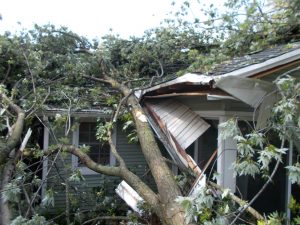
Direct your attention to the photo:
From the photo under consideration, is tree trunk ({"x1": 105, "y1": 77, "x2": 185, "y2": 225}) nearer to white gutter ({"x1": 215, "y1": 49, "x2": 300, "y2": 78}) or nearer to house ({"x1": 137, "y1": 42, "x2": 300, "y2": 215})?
house ({"x1": 137, "y1": 42, "x2": 300, "y2": 215})

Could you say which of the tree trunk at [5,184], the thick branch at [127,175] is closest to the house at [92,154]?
the thick branch at [127,175]

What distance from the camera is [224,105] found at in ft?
18.5

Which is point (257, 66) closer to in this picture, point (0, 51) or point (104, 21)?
point (0, 51)

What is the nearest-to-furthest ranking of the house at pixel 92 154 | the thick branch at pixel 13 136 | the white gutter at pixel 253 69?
the white gutter at pixel 253 69, the thick branch at pixel 13 136, the house at pixel 92 154

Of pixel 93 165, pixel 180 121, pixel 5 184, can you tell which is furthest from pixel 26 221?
pixel 180 121

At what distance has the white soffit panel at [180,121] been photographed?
19.1 feet

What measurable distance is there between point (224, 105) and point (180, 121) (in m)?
0.89

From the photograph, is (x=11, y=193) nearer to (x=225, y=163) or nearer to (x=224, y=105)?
(x=225, y=163)

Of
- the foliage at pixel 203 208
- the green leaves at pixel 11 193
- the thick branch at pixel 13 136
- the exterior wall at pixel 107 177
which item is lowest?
the exterior wall at pixel 107 177

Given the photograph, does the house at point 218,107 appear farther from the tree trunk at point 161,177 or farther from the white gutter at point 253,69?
the tree trunk at point 161,177

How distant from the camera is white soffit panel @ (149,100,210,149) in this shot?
584 cm

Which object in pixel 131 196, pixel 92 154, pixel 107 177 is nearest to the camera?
pixel 131 196

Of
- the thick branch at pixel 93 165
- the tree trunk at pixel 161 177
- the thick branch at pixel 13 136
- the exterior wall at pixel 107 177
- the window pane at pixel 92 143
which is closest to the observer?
the tree trunk at pixel 161 177

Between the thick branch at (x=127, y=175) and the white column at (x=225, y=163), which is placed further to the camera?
the white column at (x=225, y=163)
